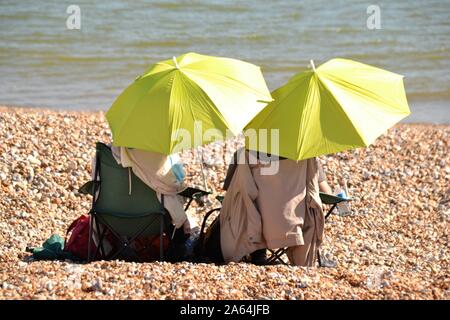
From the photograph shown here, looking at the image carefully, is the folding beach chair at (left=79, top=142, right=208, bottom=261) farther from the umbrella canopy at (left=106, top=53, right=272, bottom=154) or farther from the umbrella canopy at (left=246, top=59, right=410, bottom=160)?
the umbrella canopy at (left=246, top=59, right=410, bottom=160)

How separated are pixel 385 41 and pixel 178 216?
413 inches

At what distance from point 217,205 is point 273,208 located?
2.11 metres

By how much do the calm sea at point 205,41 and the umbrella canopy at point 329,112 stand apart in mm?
6431

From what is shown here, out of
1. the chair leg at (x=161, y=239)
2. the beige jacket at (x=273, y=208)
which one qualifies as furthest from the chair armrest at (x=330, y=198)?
the chair leg at (x=161, y=239)

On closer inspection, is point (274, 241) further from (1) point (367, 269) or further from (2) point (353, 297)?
(2) point (353, 297)

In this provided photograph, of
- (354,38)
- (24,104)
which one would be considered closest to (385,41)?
(354,38)

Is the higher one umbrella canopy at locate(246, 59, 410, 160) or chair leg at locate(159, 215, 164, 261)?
umbrella canopy at locate(246, 59, 410, 160)

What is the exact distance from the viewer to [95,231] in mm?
6461

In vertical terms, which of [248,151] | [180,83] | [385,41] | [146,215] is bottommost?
[146,215]

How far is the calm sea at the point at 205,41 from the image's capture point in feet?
45.4

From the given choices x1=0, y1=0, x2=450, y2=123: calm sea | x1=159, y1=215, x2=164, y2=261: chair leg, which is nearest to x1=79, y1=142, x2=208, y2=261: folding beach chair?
x1=159, y1=215, x2=164, y2=261: chair leg

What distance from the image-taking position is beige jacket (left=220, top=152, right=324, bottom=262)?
622cm

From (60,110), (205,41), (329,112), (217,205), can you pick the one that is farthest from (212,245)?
(205,41)

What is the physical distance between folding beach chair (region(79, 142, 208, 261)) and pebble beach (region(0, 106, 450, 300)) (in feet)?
1.25
